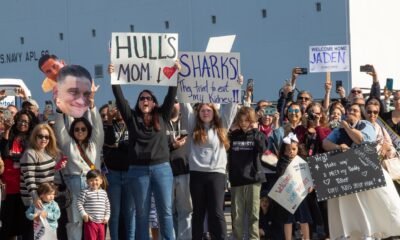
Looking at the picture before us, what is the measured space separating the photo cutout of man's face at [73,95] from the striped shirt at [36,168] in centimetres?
50

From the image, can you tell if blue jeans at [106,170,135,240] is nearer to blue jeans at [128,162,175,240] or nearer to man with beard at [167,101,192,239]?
blue jeans at [128,162,175,240]

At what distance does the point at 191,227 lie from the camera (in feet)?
36.1

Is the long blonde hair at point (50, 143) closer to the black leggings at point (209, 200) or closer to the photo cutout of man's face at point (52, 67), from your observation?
the black leggings at point (209, 200)

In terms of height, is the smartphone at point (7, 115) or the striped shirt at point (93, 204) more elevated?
the smartphone at point (7, 115)

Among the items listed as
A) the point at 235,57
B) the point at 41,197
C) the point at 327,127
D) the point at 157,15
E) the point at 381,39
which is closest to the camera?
the point at 41,197

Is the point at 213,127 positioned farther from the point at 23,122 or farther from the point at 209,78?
the point at 23,122

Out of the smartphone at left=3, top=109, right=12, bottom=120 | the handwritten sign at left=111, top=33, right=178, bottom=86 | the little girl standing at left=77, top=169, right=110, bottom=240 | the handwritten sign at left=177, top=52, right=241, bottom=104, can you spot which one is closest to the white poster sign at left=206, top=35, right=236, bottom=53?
the handwritten sign at left=177, top=52, right=241, bottom=104

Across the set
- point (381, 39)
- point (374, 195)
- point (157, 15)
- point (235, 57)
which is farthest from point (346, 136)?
point (157, 15)

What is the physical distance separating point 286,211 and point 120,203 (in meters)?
1.82

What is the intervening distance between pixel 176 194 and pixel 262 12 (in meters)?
22.3

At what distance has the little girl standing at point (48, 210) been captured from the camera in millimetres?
10195

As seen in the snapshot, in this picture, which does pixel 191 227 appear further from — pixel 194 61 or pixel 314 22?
pixel 314 22

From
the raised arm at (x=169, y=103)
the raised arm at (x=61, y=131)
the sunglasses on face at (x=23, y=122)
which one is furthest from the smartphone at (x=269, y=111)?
the sunglasses on face at (x=23, y=122)

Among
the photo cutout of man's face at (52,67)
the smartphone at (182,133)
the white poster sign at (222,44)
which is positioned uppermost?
the white poster sign at (222,44)
